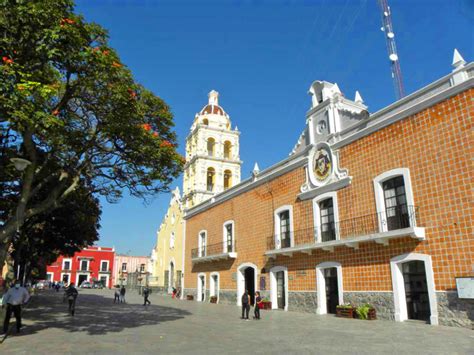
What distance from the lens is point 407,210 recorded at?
13461 mm

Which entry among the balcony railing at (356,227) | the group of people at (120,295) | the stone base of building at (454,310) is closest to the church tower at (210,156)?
the group of people at (120,295)

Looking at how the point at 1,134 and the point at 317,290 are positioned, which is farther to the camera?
the point at 317,290

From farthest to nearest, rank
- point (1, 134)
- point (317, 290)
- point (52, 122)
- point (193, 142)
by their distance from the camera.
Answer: point (193, 142) → point (317, 290) → point (1, 134) → point (52, 122)

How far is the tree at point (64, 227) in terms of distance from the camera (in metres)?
19.0

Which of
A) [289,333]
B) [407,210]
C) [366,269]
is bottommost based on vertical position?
[289,333]

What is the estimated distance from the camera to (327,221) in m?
17.1

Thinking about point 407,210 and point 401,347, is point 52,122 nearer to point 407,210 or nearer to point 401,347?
point 401,347

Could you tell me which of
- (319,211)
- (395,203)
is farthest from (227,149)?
(395,203)

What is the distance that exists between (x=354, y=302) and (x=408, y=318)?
2.25 m

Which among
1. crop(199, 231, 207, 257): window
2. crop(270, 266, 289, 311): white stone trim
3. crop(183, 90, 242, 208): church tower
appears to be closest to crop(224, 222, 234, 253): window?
crop(199, 231, 207, 257): window

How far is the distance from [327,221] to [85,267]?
6005cm

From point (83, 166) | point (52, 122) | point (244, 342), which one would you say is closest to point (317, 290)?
point (244, 342)

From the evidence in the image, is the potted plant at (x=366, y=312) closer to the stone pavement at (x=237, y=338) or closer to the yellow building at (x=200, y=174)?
the stone pavement at (x=237, y=338)

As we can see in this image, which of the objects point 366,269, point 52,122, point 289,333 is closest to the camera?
point 52,122
